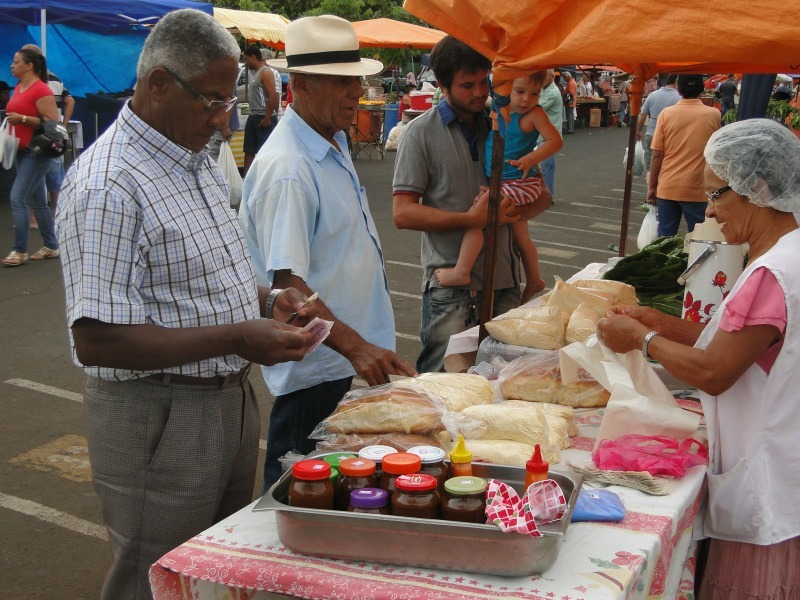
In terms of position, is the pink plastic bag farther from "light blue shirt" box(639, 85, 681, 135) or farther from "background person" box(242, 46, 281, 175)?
"background person" box(242, 46, 281, 175)

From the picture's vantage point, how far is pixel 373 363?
106 inches

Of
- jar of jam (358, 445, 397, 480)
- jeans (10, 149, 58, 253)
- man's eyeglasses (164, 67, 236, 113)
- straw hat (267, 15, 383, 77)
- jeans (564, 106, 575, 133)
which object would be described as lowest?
jeans (564, 106, 575, 133)

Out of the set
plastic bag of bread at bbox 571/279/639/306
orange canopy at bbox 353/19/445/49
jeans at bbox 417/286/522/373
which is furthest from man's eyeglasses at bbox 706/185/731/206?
orange canopy at bbox 353/19/445/49

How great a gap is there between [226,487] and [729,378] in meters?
1.46

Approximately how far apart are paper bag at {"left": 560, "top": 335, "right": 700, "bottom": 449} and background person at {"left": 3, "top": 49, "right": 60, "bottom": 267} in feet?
23.7

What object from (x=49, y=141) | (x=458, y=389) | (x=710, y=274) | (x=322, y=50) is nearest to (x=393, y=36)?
(x=49, y=141)

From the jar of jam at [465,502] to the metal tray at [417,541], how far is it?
41mm

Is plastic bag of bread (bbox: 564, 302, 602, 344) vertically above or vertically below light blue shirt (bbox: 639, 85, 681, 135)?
below

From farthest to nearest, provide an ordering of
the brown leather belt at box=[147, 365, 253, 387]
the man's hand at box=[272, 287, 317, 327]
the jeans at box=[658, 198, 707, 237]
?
the jeans at box=[658, 198, 707, 237]
the man's hand at box=[272, 287, 317, 327]
the brown leather belt at box=[147, 365, 253, 387]

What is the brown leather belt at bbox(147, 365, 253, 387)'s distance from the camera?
2.25 metres

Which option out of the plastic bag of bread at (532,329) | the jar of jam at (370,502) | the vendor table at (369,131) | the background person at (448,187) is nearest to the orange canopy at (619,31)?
the background person at (448,187)

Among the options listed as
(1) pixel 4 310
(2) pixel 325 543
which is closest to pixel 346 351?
(2) pixel 325 543

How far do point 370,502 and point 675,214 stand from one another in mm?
7519

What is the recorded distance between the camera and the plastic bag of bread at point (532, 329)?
338 centimetres
